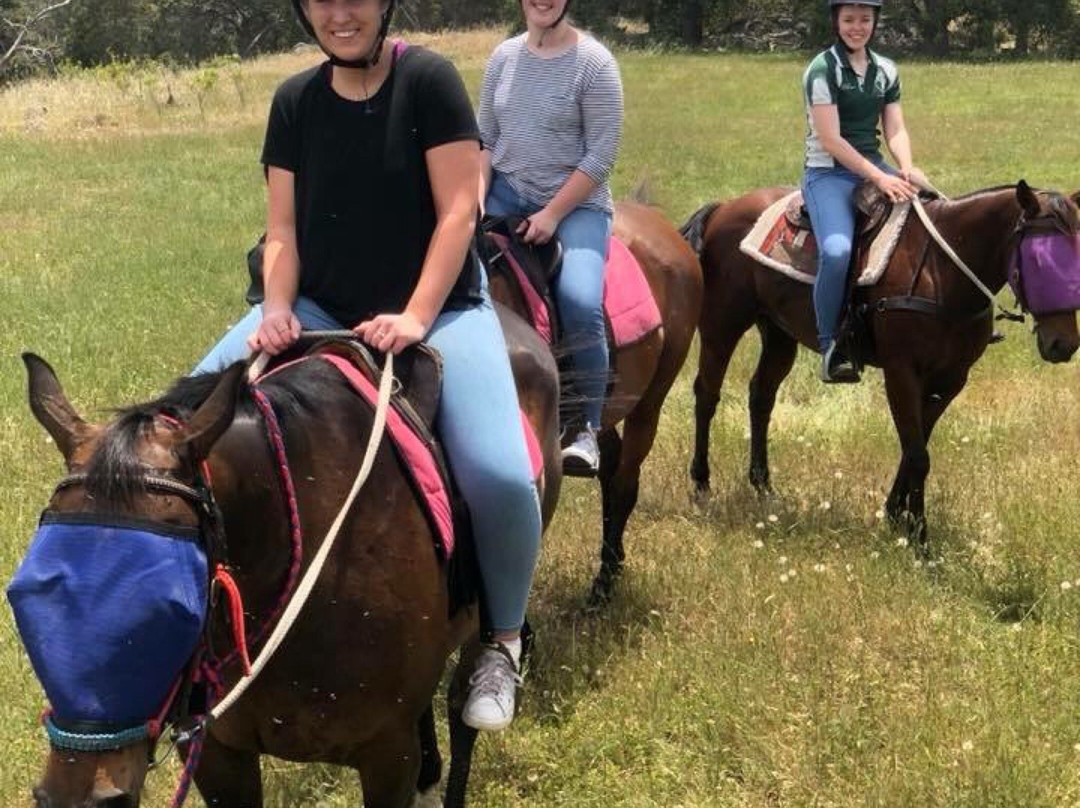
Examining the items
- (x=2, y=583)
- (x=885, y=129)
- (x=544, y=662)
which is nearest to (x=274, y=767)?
(x=544, y=662)

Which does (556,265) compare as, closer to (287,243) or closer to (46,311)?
(287,243)

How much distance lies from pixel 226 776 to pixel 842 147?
15.0 feet

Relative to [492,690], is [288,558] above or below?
above

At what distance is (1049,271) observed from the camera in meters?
5.13

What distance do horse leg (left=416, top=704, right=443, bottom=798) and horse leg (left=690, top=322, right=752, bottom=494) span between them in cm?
339

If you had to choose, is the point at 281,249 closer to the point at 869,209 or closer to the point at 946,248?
the point at 946,248

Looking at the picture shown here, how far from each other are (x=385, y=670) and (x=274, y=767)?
1.47m

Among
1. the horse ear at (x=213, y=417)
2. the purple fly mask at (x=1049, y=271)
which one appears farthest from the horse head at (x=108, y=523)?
the purple fly mask at (x=1049, y=271)

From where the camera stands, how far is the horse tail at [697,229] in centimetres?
713

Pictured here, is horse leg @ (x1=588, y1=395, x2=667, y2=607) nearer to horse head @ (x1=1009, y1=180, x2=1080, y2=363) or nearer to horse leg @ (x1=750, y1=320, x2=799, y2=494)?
horse leg @ (x1=750, y1=320, x2=799, y2=494)

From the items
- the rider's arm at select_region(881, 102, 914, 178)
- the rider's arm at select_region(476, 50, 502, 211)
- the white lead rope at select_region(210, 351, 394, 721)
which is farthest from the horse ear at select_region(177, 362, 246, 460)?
the rider's arm at select_region(881, 102, 914, 178)

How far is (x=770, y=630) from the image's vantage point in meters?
4.64

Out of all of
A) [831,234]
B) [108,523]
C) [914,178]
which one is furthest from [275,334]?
[914,178]

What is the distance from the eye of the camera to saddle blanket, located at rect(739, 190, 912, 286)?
5.86 meters
